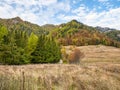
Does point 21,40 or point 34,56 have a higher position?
point 21,40

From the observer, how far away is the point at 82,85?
11.6 metres

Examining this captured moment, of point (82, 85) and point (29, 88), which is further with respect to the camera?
point (82, 85)

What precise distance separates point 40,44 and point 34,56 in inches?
140

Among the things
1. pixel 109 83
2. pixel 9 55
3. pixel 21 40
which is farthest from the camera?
pixel 21 40

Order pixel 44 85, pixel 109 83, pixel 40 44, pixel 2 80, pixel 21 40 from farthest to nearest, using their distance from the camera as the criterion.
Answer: pixel 40 44, pixel 21 40, pixel 109 83, pixel 44 85, pixel 2 80

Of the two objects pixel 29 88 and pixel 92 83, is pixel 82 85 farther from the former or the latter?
pixel 29 88

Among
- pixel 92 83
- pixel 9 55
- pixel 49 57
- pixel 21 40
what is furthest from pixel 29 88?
pixel 49 57

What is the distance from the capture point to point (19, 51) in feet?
162

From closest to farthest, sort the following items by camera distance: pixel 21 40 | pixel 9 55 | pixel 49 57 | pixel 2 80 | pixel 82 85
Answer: pixel 2 80 → pixel 82 85 → pixel 9 55 → pixel 21 40 → pixel 49 57

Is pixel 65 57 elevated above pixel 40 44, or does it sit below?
below

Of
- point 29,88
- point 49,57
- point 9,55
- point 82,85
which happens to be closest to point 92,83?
point 82,85

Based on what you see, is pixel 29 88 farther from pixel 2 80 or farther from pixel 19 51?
pixel 19 51

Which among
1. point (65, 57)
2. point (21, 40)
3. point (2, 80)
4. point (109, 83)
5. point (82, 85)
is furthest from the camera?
point (65, 57)

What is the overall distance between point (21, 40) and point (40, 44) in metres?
8.88
